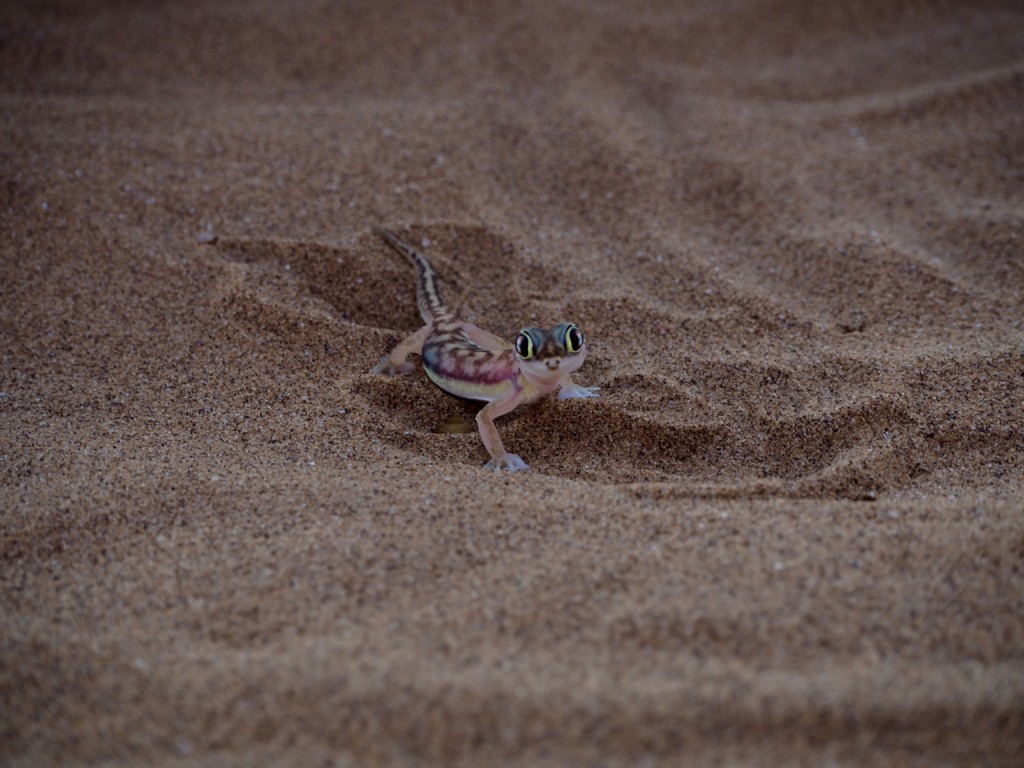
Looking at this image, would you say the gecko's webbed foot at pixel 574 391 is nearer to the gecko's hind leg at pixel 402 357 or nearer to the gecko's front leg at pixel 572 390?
the gecko's front leg at pixel 572 390

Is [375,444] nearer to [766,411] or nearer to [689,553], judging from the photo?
[689,553]

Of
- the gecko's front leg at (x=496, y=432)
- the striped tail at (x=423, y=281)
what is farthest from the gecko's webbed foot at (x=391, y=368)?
the gecko's front leg at (x=496, y=432)

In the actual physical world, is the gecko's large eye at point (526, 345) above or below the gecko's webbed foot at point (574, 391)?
above

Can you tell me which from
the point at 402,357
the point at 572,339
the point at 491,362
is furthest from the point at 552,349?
the point at 402,357

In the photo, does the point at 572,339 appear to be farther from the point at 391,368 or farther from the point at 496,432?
the point at 391,368

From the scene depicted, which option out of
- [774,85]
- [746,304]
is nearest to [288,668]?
[746,304]
